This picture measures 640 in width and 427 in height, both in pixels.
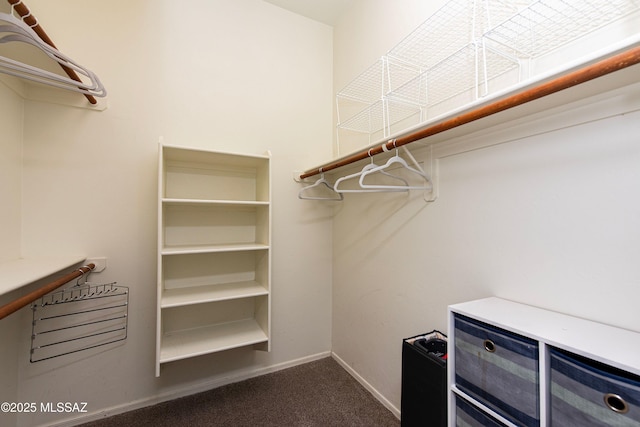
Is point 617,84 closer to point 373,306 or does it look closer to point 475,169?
point 475,169

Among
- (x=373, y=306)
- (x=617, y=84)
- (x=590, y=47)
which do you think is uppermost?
(x=590, y=47)

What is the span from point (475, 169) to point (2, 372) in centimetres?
272

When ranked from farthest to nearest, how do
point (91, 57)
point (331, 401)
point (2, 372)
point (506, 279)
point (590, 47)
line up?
point (331, 401) → point (91, 57) → point (2, 372) → point (506, 279) → point (590, 47)

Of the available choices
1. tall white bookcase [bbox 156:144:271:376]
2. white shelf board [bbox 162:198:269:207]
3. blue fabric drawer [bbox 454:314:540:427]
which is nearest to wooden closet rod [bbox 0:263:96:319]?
tall white bookcase [bbox 156:144:271:376]

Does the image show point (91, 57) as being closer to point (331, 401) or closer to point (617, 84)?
point (617, 84)

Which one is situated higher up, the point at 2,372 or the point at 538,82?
the point at 538,82

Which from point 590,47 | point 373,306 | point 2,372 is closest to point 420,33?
point 590,47

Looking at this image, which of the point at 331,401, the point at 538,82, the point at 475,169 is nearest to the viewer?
the point at 538,82

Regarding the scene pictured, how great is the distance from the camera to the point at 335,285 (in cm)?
240

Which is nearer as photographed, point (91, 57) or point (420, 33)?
point (420, 33)

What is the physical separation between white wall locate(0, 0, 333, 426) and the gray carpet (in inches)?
4.1

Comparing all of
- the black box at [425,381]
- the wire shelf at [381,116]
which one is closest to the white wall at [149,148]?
the wire shelf at [381,116]

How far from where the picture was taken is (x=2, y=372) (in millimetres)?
1393

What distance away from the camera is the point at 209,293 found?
1790 mm
